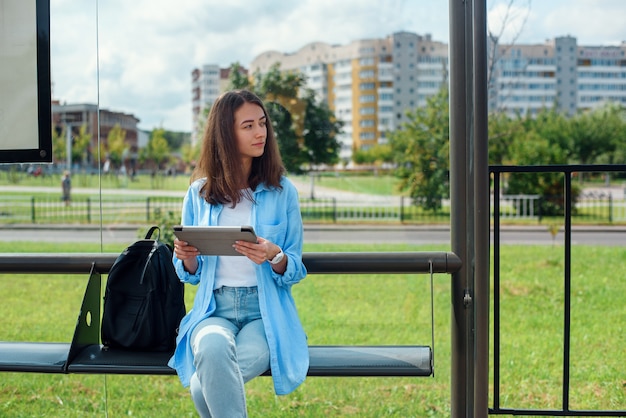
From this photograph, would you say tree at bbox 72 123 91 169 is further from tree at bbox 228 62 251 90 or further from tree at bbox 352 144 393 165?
tree at bbox 352 144 393 165

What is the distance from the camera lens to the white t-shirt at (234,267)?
2264 millimetres

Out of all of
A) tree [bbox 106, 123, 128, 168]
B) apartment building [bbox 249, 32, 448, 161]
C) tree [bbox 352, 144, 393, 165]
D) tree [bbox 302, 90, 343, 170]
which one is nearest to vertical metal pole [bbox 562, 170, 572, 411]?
tree [bbox 302, 90, 343, 170]

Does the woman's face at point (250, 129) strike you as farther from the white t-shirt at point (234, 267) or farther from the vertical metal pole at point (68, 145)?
the vertical metal pole at point (68, 145)

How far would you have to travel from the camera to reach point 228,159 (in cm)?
235

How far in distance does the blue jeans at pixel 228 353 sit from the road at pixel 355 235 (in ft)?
18.1

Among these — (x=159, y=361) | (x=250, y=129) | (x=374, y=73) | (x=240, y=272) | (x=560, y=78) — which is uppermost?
(x=560, y=78)

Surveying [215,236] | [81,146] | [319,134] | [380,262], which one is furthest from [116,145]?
[215,236]

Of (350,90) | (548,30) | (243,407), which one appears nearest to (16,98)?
(243,407)

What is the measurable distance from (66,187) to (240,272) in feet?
26.7

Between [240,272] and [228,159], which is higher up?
[228,159]

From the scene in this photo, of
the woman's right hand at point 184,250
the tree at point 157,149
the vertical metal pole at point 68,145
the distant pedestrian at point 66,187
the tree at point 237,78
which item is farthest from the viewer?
the distant pedestrian at point 66,187

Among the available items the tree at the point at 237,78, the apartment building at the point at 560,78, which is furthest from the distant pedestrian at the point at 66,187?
the apartment building at the point at 560,78

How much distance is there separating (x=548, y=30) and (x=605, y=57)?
1259 mm

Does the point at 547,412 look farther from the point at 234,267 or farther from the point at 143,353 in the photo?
the point at 143,353
